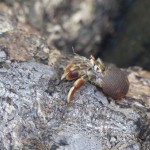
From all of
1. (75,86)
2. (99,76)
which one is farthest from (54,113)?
(99,76)

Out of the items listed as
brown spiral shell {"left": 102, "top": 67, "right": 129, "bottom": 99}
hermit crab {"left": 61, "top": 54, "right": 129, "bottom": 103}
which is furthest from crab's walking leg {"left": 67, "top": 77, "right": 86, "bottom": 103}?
brown spiral shell {"left": 102, "top": 67, "right": 129, "bottom": 99}

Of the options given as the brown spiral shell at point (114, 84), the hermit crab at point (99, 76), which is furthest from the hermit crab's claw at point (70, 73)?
the brown spiral shell at point (114, 84)

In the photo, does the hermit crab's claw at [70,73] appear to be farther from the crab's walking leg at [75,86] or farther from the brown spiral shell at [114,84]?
the brown spiral shell at [114,84]

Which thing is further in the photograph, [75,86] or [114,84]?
[114,84]

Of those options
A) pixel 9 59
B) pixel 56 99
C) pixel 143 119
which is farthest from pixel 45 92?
pixel 143 119

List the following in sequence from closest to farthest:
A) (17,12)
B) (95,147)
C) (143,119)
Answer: (95,147), (143,119), (17,12)

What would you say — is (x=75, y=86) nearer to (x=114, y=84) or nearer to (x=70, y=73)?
(x=70, y=73)

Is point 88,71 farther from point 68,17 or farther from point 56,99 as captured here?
point 68,17
